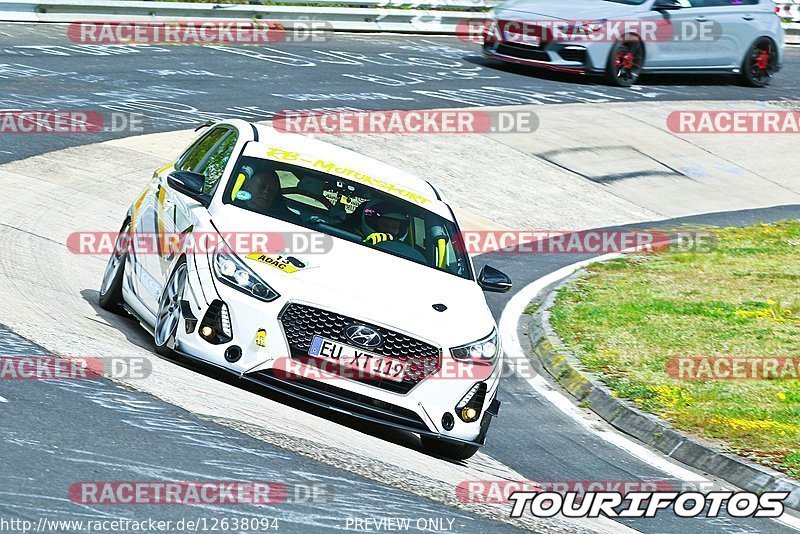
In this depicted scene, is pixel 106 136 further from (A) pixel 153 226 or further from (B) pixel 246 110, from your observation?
(A) pixel 153 226

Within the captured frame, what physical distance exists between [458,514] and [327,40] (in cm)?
2041

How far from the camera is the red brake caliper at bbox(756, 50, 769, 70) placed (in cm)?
2609

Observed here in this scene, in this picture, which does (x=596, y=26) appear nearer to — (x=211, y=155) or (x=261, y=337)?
(x=211, y=155)

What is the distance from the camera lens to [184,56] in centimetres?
2234

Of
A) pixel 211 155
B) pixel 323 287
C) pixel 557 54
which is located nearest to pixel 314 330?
pixel 323 287

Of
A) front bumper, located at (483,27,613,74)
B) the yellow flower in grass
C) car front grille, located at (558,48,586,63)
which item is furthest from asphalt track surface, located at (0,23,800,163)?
the yellow flower in grass

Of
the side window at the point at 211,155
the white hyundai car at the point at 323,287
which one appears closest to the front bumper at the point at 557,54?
the side window at the point at 211,155

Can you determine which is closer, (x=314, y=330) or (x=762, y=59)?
(x=314, y=330)

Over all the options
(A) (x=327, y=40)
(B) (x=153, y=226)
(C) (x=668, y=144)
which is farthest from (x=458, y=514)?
(A) (x=327, y=40)

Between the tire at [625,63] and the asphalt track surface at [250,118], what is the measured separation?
0.27 metres

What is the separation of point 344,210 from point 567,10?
15.2m

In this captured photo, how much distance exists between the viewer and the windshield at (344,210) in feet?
28.6

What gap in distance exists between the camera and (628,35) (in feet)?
77.0

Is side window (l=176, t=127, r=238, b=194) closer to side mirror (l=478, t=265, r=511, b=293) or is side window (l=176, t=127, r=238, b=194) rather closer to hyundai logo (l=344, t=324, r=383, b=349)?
hyundai logo (l=344, t=324, r=383, b=349)
